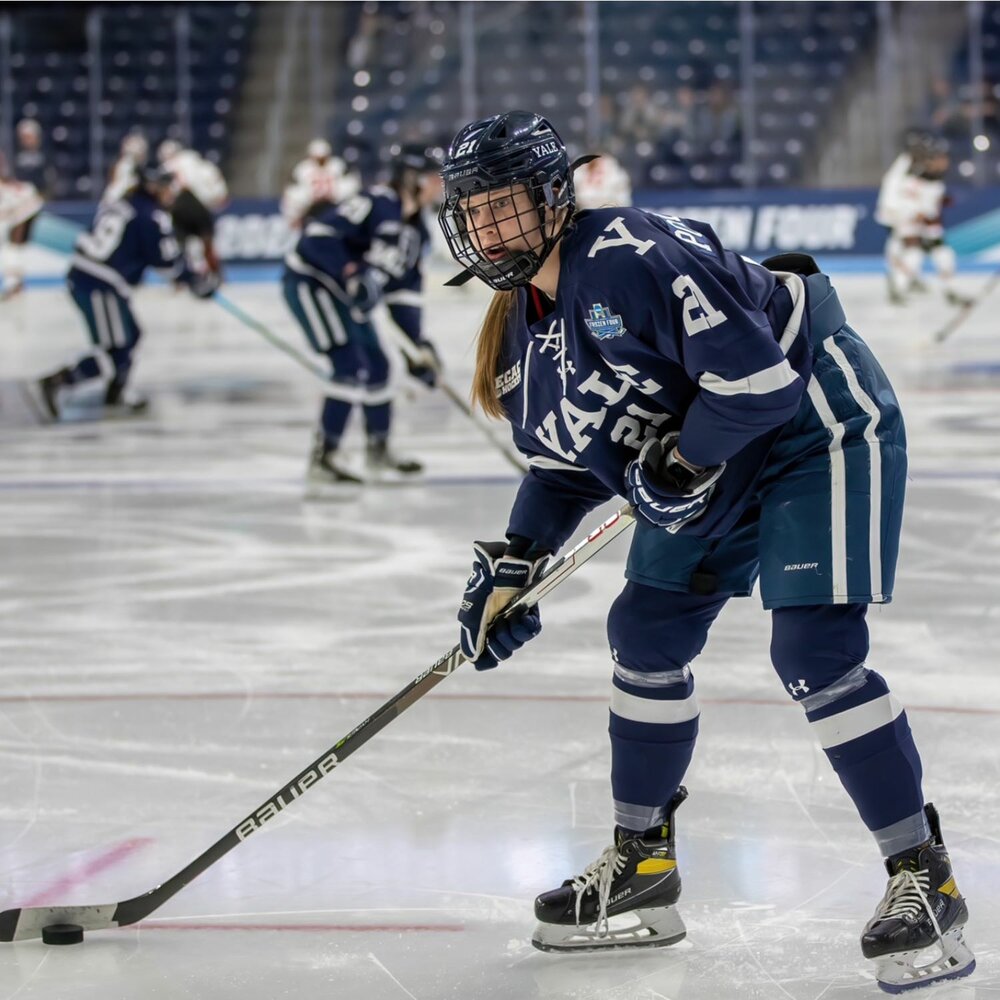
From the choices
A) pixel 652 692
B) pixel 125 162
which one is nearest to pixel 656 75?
pixel 125 162

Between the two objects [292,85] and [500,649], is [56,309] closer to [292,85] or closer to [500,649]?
[292,85]

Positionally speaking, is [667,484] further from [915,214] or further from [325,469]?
[915,214]

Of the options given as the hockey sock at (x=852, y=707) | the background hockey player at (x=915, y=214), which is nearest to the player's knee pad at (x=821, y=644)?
the hockey sock at (x=852, y=707)

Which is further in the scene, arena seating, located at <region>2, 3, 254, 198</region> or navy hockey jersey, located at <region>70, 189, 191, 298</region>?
arena seating, located at <region>2, 3, 254, 198</region>

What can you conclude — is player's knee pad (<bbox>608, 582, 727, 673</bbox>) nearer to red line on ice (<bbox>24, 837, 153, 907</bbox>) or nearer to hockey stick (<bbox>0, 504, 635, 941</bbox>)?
hockey stick (<bbox>0, 504, 635, 941</bbox>)

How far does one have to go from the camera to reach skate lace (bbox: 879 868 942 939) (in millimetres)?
2055

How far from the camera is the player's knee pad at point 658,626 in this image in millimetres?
2176

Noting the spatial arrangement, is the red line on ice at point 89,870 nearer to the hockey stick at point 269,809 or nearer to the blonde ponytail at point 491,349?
the hockey stick at point 269,809

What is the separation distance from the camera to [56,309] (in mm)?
13695

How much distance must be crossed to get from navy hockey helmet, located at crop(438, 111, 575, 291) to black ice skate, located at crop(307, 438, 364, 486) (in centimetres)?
396

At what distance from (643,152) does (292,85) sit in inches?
142

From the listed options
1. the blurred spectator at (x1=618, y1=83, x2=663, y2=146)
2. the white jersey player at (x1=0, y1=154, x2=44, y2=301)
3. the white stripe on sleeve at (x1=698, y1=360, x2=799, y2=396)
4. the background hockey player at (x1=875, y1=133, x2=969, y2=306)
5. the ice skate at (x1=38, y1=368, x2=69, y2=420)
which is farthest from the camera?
the blurred spectator at (x1=618, y1=83, x2=663, y2=146)

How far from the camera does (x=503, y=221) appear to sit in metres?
1.99

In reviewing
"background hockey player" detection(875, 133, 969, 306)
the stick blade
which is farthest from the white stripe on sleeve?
"background hockey player" detection(875, 133, 969, 306)
